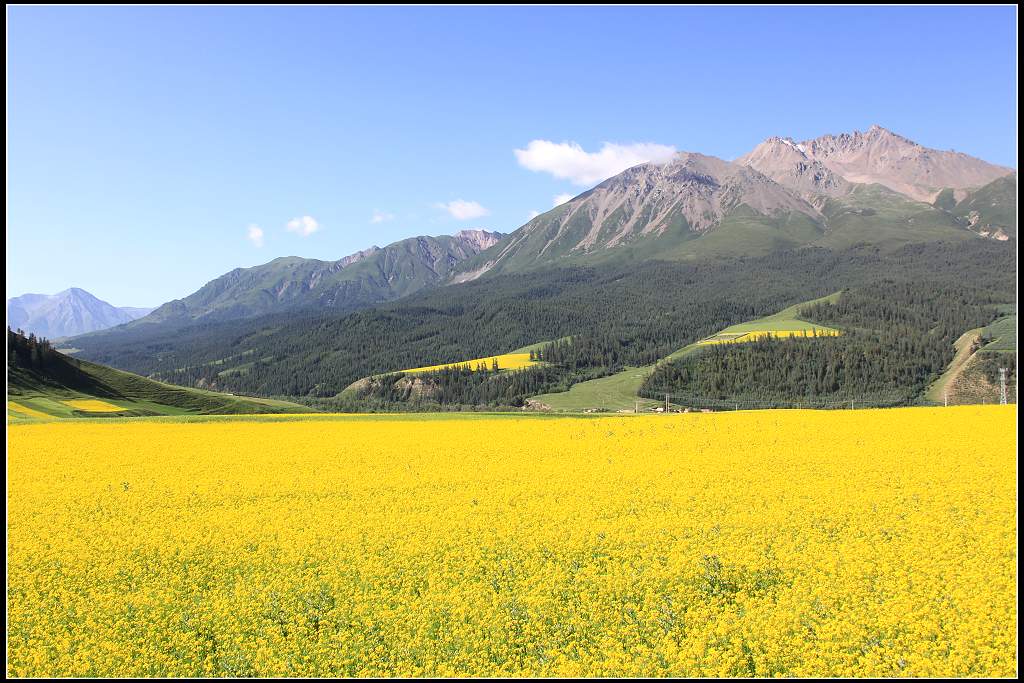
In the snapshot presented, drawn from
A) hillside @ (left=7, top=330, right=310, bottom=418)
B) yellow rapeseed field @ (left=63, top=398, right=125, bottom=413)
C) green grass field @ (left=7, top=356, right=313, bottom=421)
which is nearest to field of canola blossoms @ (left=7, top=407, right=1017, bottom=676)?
yellow rapeseed field @ (left=63, top=398, right=125, bottom=413)

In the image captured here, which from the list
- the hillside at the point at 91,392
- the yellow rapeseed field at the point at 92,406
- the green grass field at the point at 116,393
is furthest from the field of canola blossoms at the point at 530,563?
the green grass field at the point at 116,393

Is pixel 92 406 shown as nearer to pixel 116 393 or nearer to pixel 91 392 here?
pixel 91 392

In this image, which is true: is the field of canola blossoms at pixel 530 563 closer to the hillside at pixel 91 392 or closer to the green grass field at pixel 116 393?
the hillside at pixel 91 392

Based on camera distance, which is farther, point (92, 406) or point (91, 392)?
point (91, 392)

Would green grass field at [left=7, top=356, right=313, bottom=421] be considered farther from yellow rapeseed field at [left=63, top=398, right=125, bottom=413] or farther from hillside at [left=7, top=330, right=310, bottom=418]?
yellow rapeseed field at [left=63, top=398, right=125, bottom=413]

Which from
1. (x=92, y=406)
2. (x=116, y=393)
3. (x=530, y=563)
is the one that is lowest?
(x=530, y=563)

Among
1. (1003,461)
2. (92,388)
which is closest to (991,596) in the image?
(1003,461)

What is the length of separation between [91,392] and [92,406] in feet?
72.2

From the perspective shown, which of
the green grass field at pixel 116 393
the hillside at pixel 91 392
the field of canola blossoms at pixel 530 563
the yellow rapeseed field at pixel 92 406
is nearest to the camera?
the field of canola blossoms at pixel 530 563

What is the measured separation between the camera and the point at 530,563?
1944 centimetres

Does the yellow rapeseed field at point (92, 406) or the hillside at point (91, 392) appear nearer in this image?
the yellow rapeseed field at point (92, 406)

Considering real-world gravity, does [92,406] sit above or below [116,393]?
below

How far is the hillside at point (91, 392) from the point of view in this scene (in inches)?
3706

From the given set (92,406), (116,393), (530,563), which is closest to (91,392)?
(116,393)
